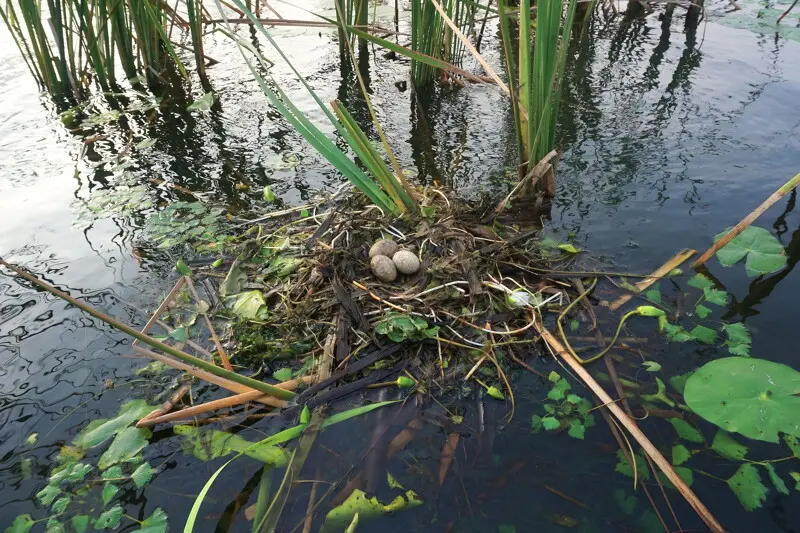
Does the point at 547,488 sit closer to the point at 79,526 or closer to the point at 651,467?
the point at 651,467

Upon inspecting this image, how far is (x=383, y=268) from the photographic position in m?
2.41

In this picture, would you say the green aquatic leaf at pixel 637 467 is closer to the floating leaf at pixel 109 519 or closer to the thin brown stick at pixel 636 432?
the thin brown stick at pixel 636 432

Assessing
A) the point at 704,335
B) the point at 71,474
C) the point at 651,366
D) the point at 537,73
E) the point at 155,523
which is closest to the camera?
the point at 155,523

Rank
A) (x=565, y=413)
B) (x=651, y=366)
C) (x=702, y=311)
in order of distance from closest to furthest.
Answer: (x=565, y=413) → (x=651, y=366) → (x=702, y=311)

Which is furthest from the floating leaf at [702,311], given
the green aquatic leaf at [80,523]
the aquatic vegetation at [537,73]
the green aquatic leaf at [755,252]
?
the green aquatic leaf at [80,523]

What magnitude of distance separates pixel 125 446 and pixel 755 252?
9.98ft

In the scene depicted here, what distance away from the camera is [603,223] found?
2.95 m

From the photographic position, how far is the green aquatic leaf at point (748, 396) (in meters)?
1.68

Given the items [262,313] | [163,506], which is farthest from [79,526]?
[262,313]

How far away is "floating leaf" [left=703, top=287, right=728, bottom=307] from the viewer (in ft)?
7.61

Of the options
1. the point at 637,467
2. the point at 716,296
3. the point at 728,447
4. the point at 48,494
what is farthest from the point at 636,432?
the point at 48,494

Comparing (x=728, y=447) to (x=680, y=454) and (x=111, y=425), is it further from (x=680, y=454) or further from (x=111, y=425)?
(x=111, y=425)

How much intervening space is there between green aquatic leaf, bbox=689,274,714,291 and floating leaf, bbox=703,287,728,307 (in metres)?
0.07

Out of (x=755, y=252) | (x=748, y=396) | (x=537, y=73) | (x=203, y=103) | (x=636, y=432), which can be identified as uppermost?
(x=537, y=73)
